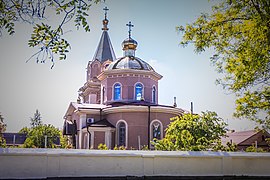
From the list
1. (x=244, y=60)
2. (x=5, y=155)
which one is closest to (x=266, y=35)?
(x=244, y=60)

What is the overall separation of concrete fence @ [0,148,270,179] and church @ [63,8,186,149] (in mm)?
10878

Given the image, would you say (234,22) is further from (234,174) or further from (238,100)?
(234,174)

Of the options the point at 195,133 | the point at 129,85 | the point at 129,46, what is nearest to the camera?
the point at 195,133

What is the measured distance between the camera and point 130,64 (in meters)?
30.2

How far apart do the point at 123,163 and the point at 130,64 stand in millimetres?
20862

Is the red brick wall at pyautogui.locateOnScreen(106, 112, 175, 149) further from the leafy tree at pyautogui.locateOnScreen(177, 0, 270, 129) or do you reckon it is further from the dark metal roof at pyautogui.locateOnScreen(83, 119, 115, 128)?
the leafy tree at pyautogui.locateOnScreen(177, 0, 270, 129)

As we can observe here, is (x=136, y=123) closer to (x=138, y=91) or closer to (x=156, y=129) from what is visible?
(x=156, y=129)

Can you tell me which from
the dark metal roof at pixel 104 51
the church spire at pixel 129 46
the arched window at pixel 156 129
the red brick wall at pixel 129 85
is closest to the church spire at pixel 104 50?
the dark metal roof at pixel 104 51

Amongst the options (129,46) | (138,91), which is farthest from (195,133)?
(129,46)

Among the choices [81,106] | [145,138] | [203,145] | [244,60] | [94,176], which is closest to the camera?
[94,176]

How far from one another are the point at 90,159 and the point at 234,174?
184 inches

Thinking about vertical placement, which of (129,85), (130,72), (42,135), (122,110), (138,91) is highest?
(130,72)

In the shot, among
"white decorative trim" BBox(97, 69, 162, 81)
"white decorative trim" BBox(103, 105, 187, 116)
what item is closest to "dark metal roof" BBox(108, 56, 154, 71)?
"white decorative trim" BBox(97, 69, 162, 81)

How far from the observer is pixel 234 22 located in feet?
40.5
